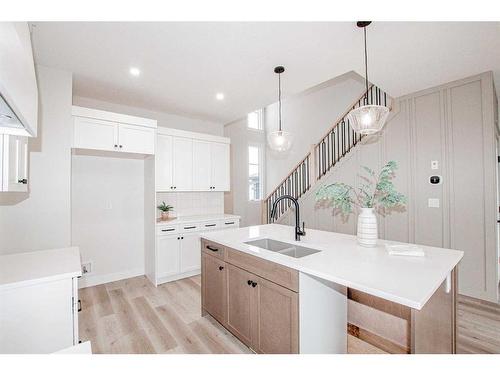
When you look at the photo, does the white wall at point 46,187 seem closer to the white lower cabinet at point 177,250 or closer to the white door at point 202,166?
the white lower cabinet at point 177,250

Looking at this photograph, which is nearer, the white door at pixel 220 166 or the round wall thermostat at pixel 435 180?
the round wall thermostat at pixel 435 180

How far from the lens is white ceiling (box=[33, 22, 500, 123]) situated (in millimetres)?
1979

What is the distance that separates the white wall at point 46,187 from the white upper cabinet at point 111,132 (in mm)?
168

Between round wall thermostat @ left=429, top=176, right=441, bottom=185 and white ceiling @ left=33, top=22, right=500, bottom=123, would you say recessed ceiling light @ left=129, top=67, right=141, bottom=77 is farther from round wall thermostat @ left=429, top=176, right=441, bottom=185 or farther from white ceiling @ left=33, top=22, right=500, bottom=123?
round wall thermostat @ left=429, top=176, right=441, bottom=185

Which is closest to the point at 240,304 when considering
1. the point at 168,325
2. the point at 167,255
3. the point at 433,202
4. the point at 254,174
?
the point at 168,325

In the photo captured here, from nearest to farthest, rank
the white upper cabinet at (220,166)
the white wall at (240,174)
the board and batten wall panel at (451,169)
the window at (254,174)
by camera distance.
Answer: the board and batten wall panel at (451,169) < the white upper cabinet at (220,166) < the white wall at (240,174) < the window at (254,174)

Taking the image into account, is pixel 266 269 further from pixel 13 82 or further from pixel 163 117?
pixel 163 117

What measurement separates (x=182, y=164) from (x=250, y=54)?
6.54 feet

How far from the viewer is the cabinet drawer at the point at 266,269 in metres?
1.47

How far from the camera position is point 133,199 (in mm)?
3662

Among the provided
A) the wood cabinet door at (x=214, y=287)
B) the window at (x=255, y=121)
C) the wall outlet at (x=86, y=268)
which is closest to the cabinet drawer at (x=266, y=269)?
the wood cabinet door at (x=214, y=287)
